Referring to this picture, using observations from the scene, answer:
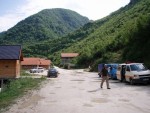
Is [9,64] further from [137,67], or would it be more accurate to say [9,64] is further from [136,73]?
[136,73]

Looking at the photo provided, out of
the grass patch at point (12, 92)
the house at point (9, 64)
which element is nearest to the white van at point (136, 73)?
the grass patch at point (12, 92)

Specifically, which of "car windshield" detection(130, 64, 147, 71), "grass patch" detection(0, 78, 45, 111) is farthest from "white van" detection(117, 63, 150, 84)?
"grass patch" detection(0, 78, 45, 111)

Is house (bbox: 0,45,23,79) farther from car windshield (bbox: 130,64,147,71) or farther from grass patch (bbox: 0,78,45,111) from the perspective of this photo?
car windshield (bbox: 130,64,147,71)

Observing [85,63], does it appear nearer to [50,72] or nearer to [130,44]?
[130,44]

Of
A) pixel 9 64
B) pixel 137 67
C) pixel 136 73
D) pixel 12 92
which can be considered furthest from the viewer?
pixel 9 64

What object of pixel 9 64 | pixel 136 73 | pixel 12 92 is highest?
pixel 9 64

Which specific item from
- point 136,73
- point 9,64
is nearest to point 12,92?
point 136,73

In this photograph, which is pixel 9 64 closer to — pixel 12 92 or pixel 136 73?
pixel 12 92

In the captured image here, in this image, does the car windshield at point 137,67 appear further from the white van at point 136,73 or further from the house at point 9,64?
the house at point 9,64

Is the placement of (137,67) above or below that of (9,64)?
below

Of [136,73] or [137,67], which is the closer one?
[136,73]

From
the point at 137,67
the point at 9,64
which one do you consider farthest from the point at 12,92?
the point at 9,64

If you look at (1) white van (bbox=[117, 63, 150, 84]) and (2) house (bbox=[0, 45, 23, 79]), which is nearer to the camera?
(1) white van (bbox=[117, 63, 150, 84])

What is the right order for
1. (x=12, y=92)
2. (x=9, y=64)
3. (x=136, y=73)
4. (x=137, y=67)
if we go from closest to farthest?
(x=12, y=92) → (x=136, y=73) → (x=137, y=67) → (x=9, y=64)
